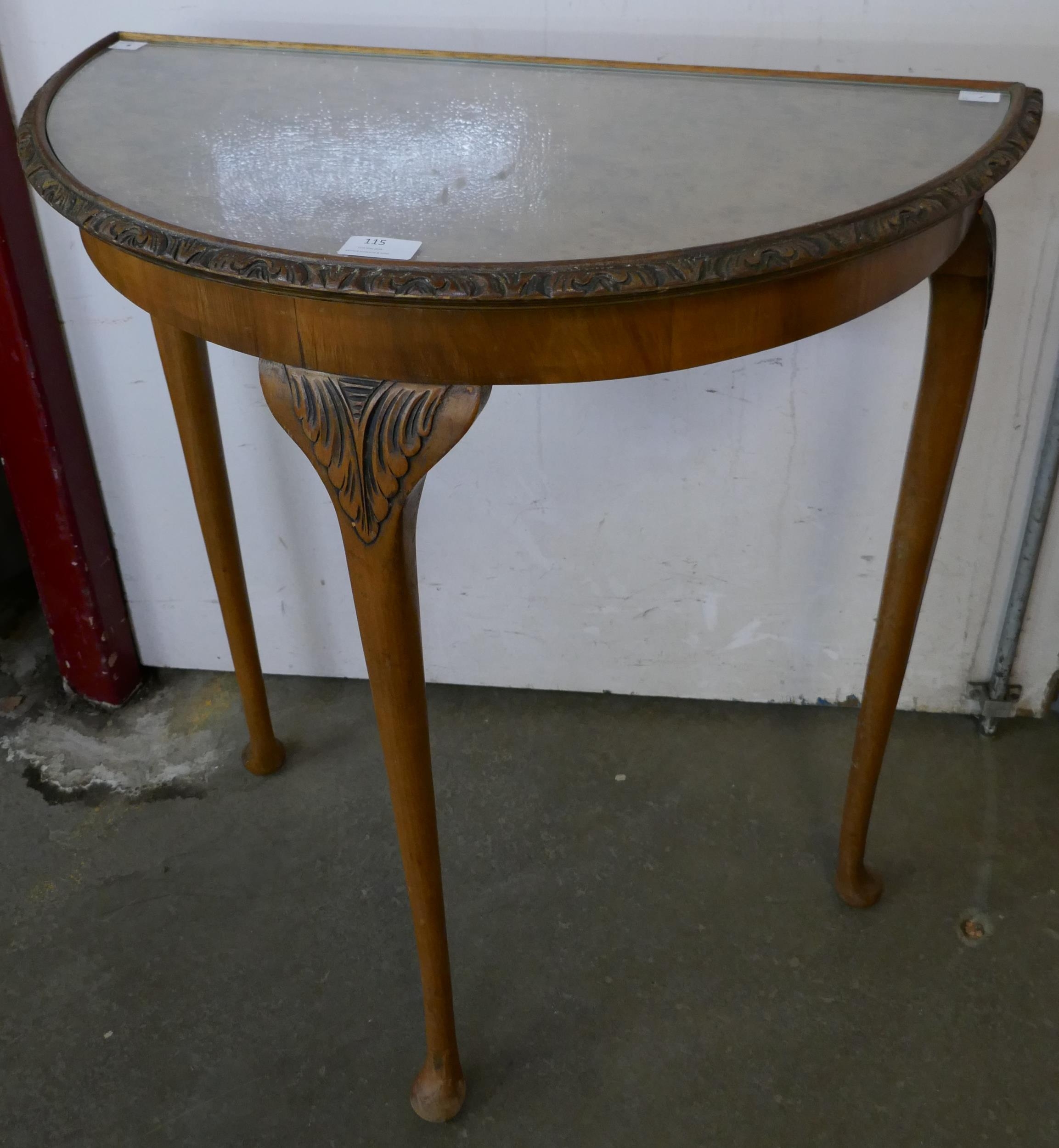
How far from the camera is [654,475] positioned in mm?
1474

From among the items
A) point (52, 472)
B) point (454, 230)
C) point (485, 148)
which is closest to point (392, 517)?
point (454, 230)

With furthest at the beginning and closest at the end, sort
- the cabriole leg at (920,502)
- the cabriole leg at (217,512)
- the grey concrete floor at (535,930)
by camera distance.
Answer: the cabriole leg at (217,512)
the grey concrete floor at (535,930)
the cabriole leg at (920,502)

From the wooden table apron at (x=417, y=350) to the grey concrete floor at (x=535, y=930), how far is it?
0.24 metres

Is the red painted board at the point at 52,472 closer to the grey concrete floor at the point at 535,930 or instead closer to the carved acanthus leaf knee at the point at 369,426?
the grey concrete floor at the point at 535,930

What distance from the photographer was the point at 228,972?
4.28 ft

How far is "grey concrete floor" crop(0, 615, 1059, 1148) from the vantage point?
3.84 feet

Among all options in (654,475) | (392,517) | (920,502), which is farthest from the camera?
(654,475)

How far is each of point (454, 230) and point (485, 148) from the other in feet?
0.56

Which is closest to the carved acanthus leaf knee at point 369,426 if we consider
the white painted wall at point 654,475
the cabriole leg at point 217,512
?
the cabriole leg at point 217,512

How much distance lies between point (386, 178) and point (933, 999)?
100cm

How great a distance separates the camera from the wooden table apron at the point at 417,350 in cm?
77

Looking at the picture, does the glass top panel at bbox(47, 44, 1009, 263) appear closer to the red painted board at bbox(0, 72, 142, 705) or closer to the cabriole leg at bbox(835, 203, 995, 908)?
the cabriole leg at bbox(835, 203, 995, 908)

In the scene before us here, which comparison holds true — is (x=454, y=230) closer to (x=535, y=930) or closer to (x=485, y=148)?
(x=485, y=148)

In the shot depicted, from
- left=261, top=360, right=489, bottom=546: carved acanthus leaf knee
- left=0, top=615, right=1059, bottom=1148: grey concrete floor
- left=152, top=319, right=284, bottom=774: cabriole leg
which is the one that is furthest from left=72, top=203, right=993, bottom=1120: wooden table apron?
left=152, top=319, right=284, bottom=774: cabriole leg
